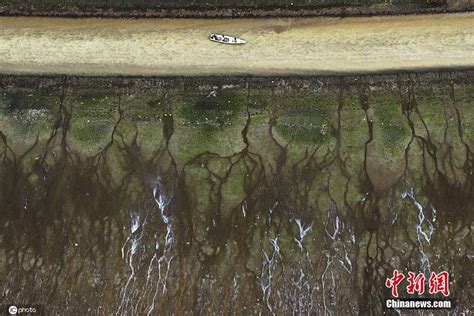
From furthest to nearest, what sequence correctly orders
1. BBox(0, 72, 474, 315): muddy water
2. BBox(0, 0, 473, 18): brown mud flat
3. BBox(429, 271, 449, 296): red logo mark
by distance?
BBox(0, 0, 473, 18): brown mud flat, BBox(0, 72, 474, 315): muddy water, BBox(429, 271, 449, 296): red logo mark

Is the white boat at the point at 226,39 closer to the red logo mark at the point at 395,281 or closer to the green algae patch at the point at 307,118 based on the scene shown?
the green algae patch at the point at 307,118

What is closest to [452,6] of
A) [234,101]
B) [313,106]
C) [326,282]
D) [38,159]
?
[313,106]

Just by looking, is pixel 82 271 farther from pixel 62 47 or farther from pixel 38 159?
pixel 62 47

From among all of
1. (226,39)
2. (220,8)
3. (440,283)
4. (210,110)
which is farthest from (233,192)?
(440,283)

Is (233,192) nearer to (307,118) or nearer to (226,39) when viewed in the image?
(307,118)

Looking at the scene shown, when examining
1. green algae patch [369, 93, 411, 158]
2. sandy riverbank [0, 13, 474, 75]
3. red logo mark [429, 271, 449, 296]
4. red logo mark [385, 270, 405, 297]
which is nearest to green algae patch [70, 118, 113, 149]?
sandy riverbank [0, 13, 474, 75]

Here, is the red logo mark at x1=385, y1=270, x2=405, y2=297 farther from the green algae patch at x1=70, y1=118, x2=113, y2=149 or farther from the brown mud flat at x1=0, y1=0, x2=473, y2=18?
the green algae patch at x1=70, y1=118, x2=113, y2=149

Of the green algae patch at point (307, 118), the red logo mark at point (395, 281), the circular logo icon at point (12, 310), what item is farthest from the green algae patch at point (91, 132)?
the red logo mark at point (395, 281)
